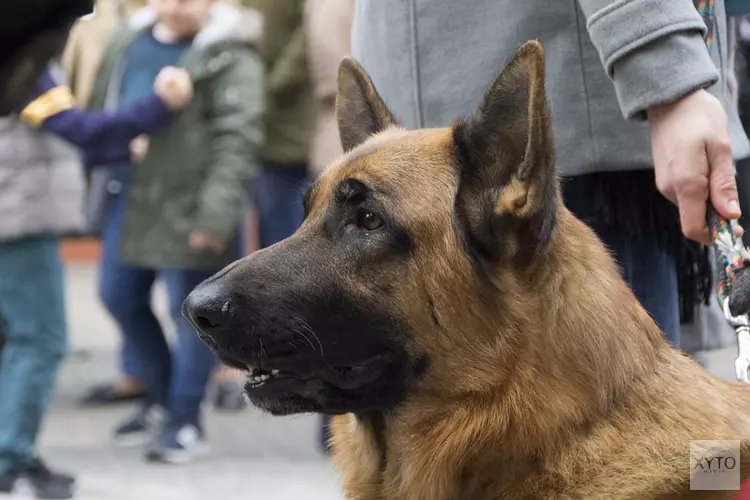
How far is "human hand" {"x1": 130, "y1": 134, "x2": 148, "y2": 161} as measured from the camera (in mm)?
5457

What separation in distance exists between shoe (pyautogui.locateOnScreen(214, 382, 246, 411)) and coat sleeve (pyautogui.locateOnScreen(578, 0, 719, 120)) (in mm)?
4590

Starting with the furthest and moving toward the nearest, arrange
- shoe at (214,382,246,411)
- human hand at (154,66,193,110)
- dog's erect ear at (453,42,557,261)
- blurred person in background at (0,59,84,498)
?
shoe at (214,382,246,411), human hand at (154,66,193,110), blurred person in background at (0,59,84,498), dog's erect ear at (453,42,557,261)

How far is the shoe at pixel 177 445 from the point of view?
5434 mm

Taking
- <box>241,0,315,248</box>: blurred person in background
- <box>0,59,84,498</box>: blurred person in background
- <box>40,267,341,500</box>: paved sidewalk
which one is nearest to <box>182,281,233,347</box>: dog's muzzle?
<box>40,267,341,500</box>: paved sidewalk

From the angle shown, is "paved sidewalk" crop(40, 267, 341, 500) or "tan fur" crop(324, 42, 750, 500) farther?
"paved sidewalk" crop(40, 267, 341, 500)

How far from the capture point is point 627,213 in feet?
8.50

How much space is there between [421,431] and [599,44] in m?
0.87

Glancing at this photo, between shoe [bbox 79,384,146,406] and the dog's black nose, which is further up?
the dog's black nose

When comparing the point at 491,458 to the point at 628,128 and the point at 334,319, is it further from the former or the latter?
the point at 628,128

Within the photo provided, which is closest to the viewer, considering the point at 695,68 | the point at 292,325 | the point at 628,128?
the point at 695,68

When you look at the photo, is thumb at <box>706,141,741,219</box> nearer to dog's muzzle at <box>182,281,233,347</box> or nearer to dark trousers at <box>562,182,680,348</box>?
dark trousers at <box>562,182,680,348</box>

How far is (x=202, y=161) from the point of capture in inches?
212

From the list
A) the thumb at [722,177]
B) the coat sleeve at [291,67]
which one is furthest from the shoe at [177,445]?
the thumb at [722,177]

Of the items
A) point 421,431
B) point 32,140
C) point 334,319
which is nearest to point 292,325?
point 334,319
